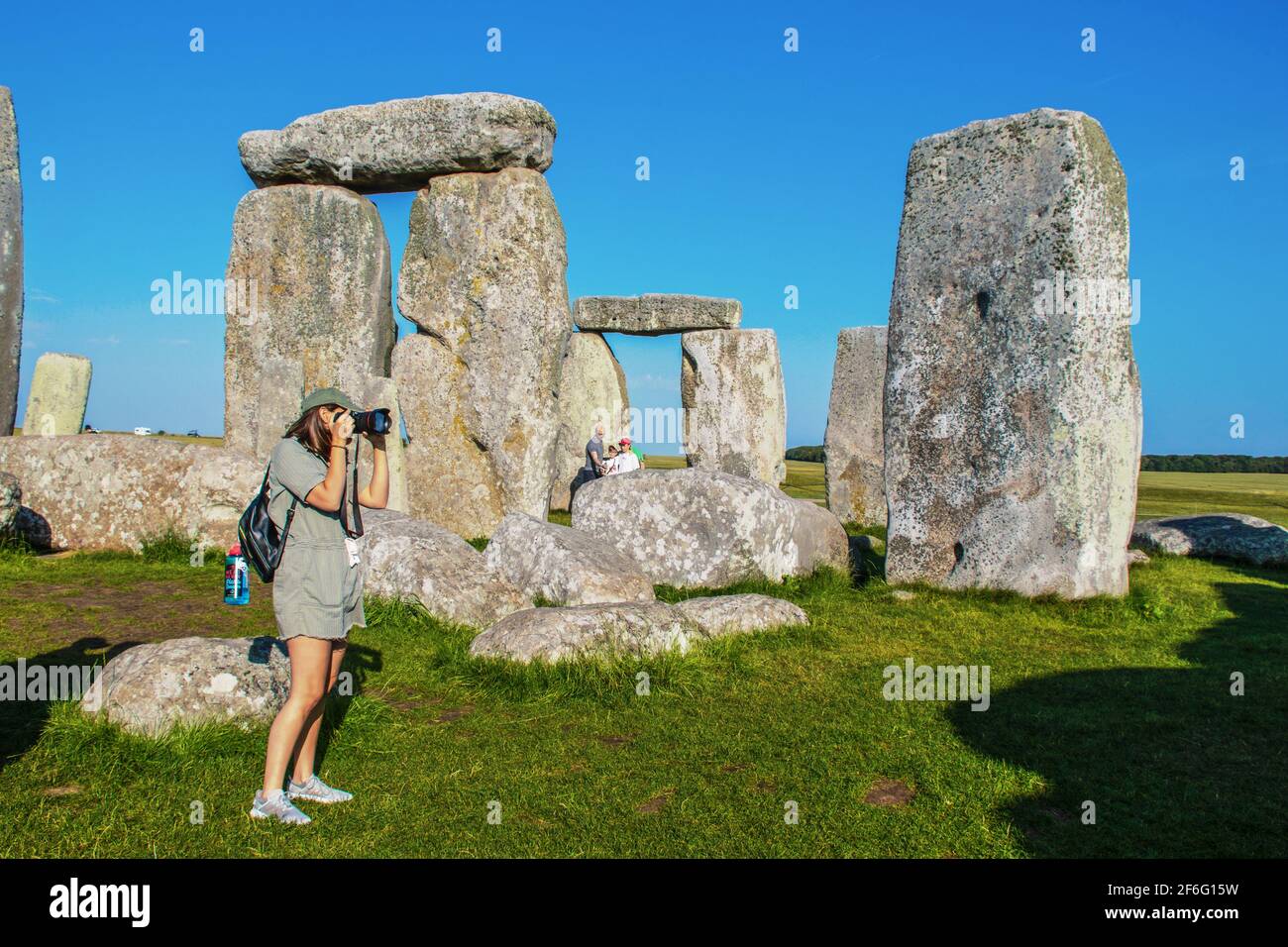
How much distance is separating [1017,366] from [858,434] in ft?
27.4

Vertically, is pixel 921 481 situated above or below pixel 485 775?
above

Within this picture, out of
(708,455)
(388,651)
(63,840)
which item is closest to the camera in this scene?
(63,840)

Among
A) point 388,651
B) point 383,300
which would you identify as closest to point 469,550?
point 388,651

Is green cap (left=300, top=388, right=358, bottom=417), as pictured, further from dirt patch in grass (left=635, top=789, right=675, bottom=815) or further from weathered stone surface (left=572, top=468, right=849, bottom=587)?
weathered stone surface (left=572, top=468, right=849, bottom=587)

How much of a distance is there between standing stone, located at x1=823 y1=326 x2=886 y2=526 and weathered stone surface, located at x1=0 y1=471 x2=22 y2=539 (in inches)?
435

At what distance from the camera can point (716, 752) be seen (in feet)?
14.9

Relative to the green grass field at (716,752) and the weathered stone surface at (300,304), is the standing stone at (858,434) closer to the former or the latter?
the weathered stone surface at (300,304)

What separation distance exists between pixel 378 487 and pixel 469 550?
3416 mm

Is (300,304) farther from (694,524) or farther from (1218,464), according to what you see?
(1218,464)

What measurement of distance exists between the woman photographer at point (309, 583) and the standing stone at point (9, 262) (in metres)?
8.75

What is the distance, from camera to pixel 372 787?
4113 millimetres

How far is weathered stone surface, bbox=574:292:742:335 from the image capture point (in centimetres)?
1827

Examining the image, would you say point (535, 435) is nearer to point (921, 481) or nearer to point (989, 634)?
point (921, 481)
